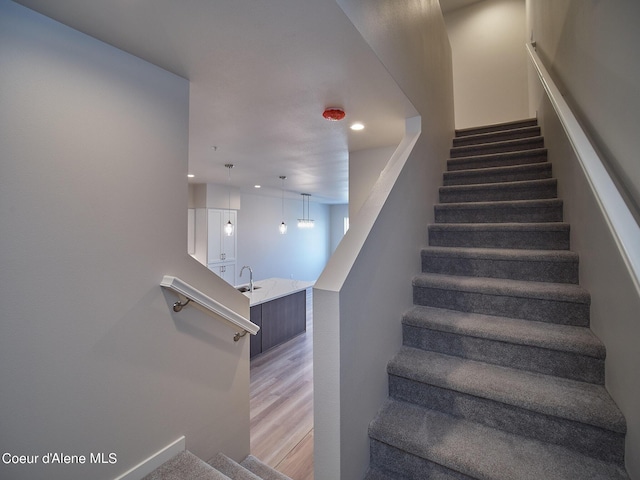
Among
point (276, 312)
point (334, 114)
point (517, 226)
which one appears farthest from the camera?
point (276, 312)

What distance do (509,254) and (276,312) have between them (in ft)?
11.5

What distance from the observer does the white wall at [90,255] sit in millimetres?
1095

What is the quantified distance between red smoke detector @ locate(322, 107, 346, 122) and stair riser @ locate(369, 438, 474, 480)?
1.99 meters

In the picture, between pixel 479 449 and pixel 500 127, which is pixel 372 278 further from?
pixel 500 127

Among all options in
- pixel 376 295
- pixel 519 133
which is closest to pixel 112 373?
pixel 376 295

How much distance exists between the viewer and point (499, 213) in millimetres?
2123

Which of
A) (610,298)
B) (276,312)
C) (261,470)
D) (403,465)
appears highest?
(610,298)

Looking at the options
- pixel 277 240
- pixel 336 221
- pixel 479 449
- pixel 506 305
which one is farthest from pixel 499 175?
pixel 336 221

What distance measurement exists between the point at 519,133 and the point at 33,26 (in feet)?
12.1

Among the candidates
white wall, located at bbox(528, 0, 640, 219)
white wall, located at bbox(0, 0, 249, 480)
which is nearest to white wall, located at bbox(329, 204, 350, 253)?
white wall, located at bbox(528, 0, 640, 219)

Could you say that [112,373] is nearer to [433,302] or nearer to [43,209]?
Answer: [43,209]

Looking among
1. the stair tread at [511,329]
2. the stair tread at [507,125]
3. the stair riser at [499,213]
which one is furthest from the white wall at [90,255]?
the stair tread at [507,125]

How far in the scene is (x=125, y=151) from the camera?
1.41 metres

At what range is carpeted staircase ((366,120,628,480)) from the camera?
109 centimetres
